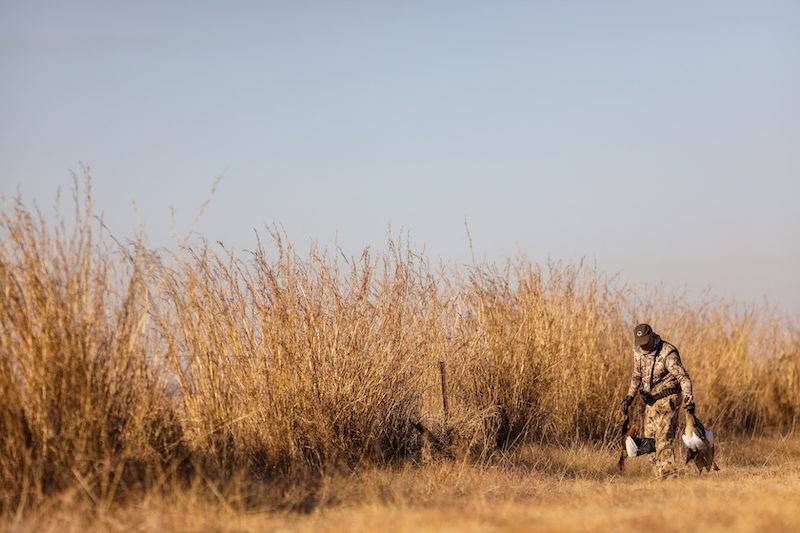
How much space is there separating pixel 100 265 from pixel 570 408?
25.8 ft

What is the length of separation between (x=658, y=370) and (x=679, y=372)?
24 centimetres

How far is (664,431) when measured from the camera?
36.6 feet

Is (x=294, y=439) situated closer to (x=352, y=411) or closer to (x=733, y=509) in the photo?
(x=352, y=411)

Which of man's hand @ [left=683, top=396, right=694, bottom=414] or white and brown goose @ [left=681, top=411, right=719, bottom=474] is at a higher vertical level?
man's hand @ [left=683, top=396, right=694, bottom=414]

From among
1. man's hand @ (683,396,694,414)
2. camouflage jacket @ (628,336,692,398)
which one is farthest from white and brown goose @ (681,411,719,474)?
camouflage jacket @ (628,336,692,398)

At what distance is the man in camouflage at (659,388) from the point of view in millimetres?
11148

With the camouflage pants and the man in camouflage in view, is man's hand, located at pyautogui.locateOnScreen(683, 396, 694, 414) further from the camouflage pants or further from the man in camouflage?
the camouflage pants

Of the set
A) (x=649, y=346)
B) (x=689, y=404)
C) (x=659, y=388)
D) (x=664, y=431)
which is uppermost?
(x=649, y=346)

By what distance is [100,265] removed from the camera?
8102 mm

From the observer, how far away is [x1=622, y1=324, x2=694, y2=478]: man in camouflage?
11148 mm

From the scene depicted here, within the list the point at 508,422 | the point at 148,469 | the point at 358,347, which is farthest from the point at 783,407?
the point at 148,469

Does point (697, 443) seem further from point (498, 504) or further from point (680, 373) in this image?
point (498, 504)

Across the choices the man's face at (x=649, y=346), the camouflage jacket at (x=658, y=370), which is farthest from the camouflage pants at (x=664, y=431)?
the man's face at (x=649, y=346)

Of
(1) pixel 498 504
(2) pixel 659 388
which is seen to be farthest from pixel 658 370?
(1) pixel 498 504
